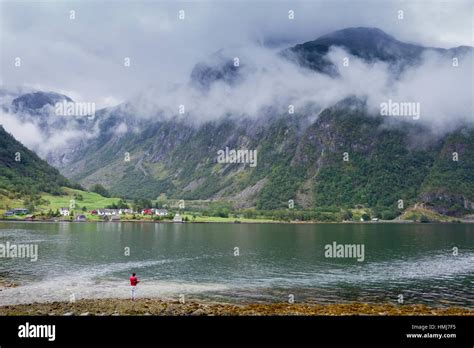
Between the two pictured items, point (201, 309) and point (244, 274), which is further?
point (244, 274)

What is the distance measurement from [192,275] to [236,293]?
592 inches

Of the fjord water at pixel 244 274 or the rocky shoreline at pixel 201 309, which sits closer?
the rocky shoreline at pixel 201 309

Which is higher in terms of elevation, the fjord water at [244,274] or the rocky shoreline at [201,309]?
the rocky shoreline at [201,309]

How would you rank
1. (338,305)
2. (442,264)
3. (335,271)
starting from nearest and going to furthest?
(338,305), (335,271), (442,264)

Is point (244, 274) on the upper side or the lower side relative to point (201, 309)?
lower

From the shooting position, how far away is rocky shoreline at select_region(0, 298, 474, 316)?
40.2 metres

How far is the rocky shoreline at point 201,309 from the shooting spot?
132 feet

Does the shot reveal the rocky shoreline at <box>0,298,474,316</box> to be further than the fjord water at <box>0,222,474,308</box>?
No

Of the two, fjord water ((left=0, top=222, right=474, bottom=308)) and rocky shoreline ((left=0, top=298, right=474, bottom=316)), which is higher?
rocky shoreline ((left=0, top=298, right=474, bottom=316))

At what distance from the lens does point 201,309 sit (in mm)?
41562
